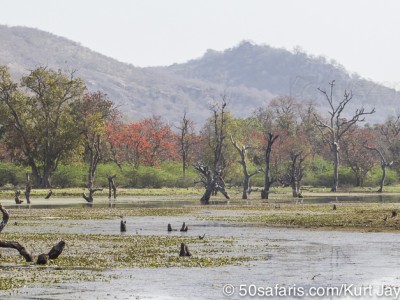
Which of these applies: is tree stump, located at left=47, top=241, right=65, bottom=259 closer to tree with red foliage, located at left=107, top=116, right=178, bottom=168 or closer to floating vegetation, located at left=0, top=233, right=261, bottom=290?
floating vegetation, located at left=0, top=233, right=261, bottom=290

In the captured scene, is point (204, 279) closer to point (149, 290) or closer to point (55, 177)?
point (149, 290)

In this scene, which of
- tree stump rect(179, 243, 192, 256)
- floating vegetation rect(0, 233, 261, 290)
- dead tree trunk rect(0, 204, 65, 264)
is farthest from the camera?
tree stump rect(179, 243, 192, 256)

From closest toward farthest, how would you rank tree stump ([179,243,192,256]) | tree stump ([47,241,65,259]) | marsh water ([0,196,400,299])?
marsh water ([0,196,400,299]), tree stump ([47,241,65,259]), tree stump ([179,243,192,256])

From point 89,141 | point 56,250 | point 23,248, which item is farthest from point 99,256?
point 89,141

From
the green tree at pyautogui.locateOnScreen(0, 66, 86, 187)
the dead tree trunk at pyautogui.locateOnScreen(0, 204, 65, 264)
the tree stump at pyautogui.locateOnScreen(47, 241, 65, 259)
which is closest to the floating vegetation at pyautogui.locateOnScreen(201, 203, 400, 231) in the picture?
the tree stump at pyautogui.locateOnScreen(47, 241, 65, 259)

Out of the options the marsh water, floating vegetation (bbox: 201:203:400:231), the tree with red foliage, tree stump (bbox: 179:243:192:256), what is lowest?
the marsh water

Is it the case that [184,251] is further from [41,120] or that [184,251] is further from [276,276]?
[41,120]

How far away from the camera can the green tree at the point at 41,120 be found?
130 meters

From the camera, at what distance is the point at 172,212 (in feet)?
247

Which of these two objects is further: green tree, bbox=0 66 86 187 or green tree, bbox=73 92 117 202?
green tree, bbox=0 66 86 187

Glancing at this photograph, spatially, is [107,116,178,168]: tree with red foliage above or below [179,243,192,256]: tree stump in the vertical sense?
above

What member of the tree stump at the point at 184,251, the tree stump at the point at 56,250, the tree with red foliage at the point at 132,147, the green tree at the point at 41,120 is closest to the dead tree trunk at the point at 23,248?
the tree stump at the point at 56,250

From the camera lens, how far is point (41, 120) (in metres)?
132

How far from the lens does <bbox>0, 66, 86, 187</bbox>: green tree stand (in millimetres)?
129750
